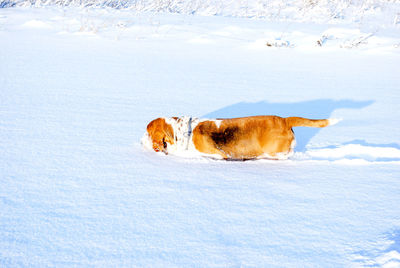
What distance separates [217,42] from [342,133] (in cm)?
496

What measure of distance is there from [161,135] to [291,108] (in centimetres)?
191

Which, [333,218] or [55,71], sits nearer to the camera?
[333,218]

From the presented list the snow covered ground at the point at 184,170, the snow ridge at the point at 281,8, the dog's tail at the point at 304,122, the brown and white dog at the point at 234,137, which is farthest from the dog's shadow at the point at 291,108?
the snow ridge at the point at 281,8

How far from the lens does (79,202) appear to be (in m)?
2.09

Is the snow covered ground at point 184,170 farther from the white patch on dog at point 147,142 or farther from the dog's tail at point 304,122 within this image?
the dog's tail at point 304,122

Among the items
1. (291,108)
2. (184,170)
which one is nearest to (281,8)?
(291,108)

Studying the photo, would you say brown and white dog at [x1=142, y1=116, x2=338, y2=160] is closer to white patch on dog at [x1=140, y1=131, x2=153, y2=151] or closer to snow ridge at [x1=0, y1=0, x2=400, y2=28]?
white patch on dog at [x1=140, y1=131, x2=153, y2=151]

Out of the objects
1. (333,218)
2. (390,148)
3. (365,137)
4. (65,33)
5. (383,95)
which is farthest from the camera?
(65,33)

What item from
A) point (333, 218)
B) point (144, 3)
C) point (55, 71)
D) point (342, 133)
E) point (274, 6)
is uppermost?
point (274, 6)

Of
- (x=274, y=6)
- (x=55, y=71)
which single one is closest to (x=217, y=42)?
(x=55, y=71)

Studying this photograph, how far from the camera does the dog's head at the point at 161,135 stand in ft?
9.79

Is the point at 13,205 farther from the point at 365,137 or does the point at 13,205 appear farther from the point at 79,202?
the point at 365,137

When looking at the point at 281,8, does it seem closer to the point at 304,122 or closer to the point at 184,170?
the point at 304,122

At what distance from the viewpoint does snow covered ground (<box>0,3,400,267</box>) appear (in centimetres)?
170
